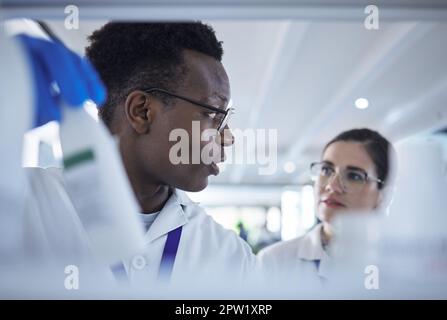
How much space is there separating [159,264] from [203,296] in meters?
0.12

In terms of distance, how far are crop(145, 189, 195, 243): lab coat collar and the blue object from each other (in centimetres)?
26

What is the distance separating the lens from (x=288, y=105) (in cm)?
121

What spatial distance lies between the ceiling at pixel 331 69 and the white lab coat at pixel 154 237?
0.39 ft

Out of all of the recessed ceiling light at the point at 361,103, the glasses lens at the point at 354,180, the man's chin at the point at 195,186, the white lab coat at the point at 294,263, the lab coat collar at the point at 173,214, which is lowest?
the white lab coat at the point at 294,263

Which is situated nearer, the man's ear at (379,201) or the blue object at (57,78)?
the blue object at (57,78)

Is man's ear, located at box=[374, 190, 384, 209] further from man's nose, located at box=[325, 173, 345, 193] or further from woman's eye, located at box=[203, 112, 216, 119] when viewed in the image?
woman's eye, located at box=[203, 112, 216, 119]

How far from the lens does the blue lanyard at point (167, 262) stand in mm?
975

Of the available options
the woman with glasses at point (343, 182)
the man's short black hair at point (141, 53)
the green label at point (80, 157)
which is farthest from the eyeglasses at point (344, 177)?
the green label at point (80, 157)

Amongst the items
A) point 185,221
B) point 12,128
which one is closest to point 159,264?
point 185,221

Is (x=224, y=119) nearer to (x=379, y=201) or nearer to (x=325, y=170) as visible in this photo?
(x=325, y=170)

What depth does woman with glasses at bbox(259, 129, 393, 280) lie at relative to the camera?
1.01 meters

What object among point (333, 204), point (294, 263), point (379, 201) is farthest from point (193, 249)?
point (379, 201)

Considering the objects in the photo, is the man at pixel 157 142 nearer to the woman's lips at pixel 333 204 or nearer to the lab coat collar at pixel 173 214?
the lab coat collar at pixel 173 214

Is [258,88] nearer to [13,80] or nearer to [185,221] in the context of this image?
[185,221]
